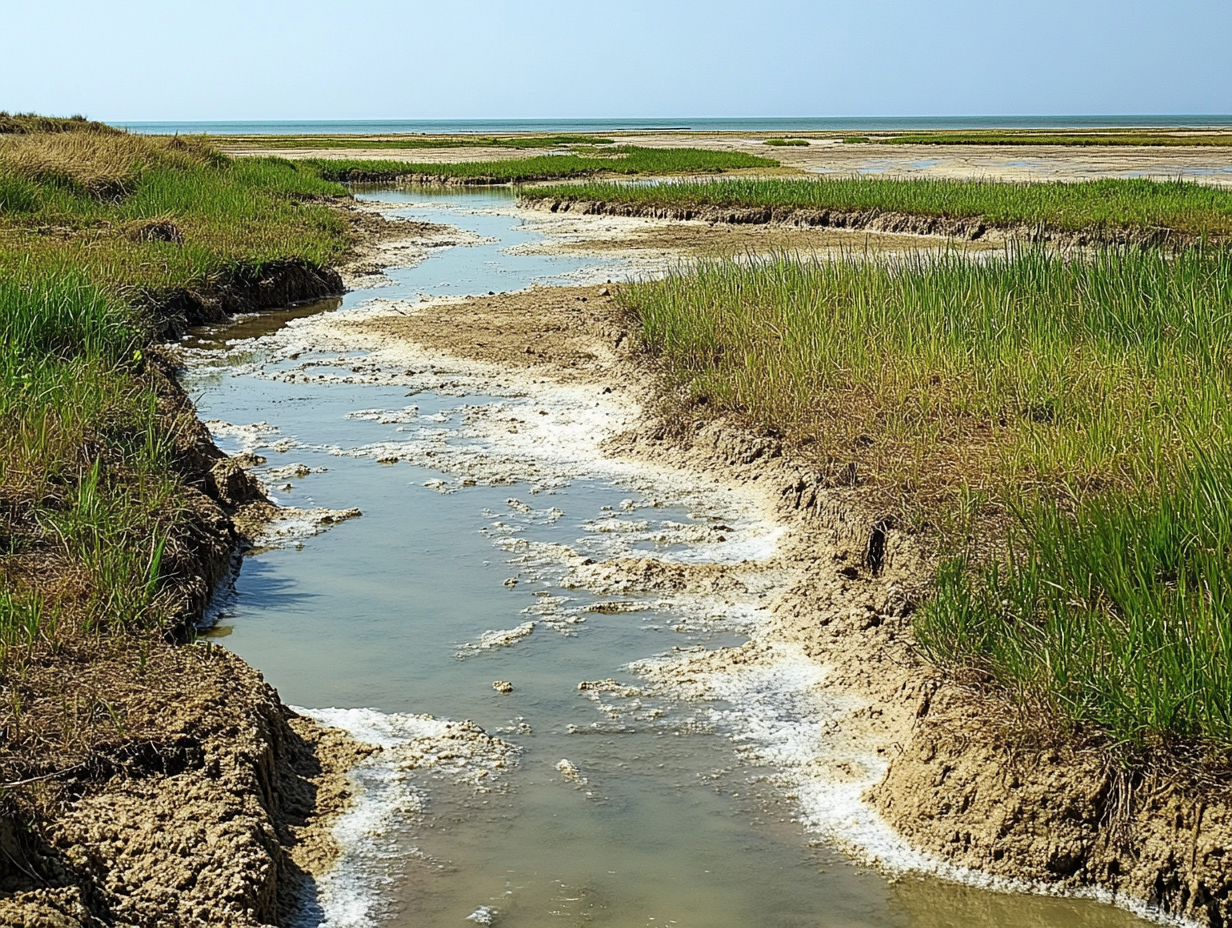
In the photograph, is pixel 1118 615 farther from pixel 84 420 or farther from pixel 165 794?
pixel 84 420

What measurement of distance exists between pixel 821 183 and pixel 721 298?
1817 centimetres

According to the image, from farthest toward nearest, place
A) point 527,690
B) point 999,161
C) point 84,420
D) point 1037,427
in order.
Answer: point 999,161 → point 84,420 → point 1037,427 → point 527,690

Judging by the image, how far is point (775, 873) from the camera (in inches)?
146

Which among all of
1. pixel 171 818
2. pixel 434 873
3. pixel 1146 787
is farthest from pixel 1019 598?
pixel 171 818

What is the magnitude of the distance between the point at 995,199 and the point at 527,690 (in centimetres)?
2050

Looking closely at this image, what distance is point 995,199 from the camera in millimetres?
23109

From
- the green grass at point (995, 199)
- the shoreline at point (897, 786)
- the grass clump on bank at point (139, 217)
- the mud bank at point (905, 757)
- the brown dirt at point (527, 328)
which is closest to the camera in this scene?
the shoreline at point (897, 786)

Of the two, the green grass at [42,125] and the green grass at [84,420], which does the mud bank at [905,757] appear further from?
the green grass at [42,125]

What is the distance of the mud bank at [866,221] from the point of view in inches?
736

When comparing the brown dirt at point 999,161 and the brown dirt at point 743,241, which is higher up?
the brown dirt at point 999,161

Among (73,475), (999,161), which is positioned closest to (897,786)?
(73,475)

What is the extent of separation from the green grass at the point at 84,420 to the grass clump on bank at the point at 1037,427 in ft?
10.2

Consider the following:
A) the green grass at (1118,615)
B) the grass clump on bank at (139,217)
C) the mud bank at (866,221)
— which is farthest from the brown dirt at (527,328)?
the mud bank at (866,221)

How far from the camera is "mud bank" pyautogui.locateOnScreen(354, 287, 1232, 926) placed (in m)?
3.54
